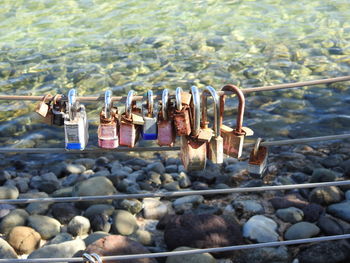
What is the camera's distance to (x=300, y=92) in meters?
8.61

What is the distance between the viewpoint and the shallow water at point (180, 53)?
26.3 feet

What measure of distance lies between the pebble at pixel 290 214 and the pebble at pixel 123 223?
151 cm

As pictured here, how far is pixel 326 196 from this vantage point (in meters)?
5.63

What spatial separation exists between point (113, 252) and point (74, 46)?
296 inches

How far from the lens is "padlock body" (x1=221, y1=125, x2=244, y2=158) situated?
9.07 feet

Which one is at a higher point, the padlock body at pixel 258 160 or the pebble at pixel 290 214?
the padlock body at pixel 258 160

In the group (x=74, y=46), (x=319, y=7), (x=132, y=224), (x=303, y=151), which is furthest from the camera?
(x=319, y=7)

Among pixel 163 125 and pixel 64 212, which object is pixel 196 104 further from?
pixel 64 212

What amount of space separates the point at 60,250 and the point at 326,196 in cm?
287

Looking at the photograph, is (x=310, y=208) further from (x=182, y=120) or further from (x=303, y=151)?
(x=182, y=120)

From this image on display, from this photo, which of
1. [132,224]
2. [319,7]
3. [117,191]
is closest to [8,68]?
[117,191]

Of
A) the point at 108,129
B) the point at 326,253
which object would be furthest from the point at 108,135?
the point at 326,253

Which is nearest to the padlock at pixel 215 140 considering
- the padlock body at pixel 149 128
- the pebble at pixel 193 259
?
the padlock body at pixel 149 128

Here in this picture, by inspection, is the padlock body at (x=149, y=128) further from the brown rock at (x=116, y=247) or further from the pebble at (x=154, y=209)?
the pebble at (x=154, y=209)
